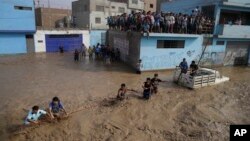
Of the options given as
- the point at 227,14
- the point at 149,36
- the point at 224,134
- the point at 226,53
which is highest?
the point at 227,14

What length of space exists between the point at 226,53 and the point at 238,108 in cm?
1133

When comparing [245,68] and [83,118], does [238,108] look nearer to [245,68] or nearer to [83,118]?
[83,118]

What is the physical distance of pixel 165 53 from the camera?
18.3 m

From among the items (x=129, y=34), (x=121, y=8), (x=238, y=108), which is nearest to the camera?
(x=238, y=108)

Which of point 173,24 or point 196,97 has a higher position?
point 173,24

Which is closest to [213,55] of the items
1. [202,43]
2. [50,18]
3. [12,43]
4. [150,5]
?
[202,43]

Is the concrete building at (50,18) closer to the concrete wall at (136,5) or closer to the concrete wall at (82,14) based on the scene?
the concrete wall at (82,14)

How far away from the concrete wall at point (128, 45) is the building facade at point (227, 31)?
6.81m

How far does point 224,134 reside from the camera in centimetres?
922

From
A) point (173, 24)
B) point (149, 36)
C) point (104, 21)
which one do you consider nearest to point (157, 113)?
point (149, 36)

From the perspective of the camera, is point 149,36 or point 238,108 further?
point 149,36

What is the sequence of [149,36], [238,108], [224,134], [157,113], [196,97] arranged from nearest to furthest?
[224,134] < [157,113] < [238,108] < [196,97] < [149,36]

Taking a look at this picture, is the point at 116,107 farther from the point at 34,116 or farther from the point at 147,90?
the point at 34,116

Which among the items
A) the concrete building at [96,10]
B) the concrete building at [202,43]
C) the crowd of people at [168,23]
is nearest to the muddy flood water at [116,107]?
the concrete building at [202,43]
